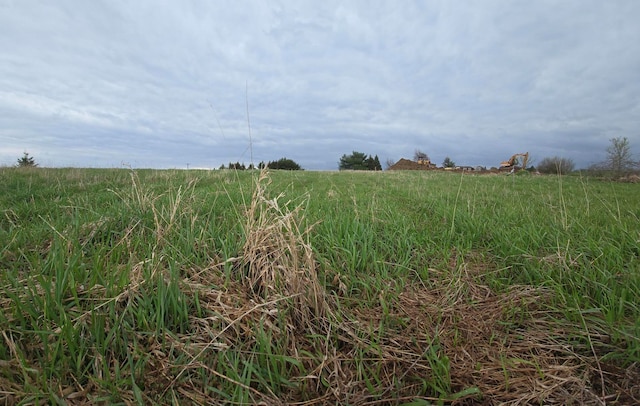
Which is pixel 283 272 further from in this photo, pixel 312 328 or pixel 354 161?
pixel 354 161

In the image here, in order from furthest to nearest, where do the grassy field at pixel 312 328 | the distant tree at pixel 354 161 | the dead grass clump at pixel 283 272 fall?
1. the distant tree at pixel 354 161
2. the dead grass clump at pixel 283 272
3. the grassy field at pixel 312 328

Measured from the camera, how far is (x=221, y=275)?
175cm

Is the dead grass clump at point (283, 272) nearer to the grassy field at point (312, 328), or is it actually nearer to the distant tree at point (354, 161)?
the grassy field at point (312, 328)

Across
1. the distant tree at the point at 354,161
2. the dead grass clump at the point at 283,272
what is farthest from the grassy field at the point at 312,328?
the distant tree at the point at 354,161

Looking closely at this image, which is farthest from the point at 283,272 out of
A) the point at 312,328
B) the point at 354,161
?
the point at 354,161

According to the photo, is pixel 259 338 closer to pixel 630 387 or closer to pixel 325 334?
pixel 325 334

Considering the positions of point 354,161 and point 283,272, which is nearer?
point 283,272

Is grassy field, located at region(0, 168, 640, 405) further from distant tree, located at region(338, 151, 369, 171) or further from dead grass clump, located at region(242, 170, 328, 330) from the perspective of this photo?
distant tree, located at region(338, 151, 369, 171)

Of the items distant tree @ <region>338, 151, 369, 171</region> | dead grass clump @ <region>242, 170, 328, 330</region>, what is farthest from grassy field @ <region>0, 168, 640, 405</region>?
distant tree @ <region>338, 151, 369, 171</region>

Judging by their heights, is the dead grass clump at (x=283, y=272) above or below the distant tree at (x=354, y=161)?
below

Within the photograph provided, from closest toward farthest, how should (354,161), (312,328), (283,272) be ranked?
(312,328) → (283,272) → (354,161)

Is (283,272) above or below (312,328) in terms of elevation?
above

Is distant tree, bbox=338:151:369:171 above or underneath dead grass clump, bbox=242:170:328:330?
above

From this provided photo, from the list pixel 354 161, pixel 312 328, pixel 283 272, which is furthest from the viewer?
pixel 354 161
